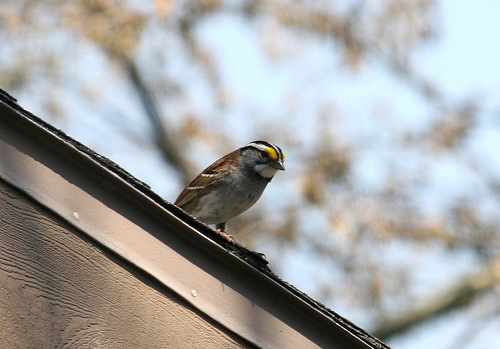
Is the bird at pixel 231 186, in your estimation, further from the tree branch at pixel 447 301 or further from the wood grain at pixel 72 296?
the tree branch at pixel 447 301

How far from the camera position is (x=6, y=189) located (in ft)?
10.9

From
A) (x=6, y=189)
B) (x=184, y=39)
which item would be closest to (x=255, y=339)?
(x=6, y=189)

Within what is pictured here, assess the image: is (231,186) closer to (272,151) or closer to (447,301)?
(272,151)

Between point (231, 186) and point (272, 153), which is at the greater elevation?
point (272, 153)

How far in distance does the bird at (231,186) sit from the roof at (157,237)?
10.0 ft

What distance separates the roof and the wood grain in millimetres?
64

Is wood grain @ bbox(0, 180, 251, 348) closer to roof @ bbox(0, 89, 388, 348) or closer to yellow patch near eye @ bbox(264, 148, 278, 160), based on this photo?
roof @ bbox(0, 89, 388, 348)

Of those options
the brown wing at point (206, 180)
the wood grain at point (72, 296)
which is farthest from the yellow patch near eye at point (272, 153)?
the wood grain at point (72, 296)

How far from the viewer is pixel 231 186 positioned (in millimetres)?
6840

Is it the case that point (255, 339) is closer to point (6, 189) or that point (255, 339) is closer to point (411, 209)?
point (6, 189)

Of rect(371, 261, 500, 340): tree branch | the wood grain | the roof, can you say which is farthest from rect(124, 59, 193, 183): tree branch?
the wood grain

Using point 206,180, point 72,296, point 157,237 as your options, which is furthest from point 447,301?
point 72,296

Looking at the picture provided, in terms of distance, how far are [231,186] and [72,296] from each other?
355 centimetres

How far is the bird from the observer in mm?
6836
